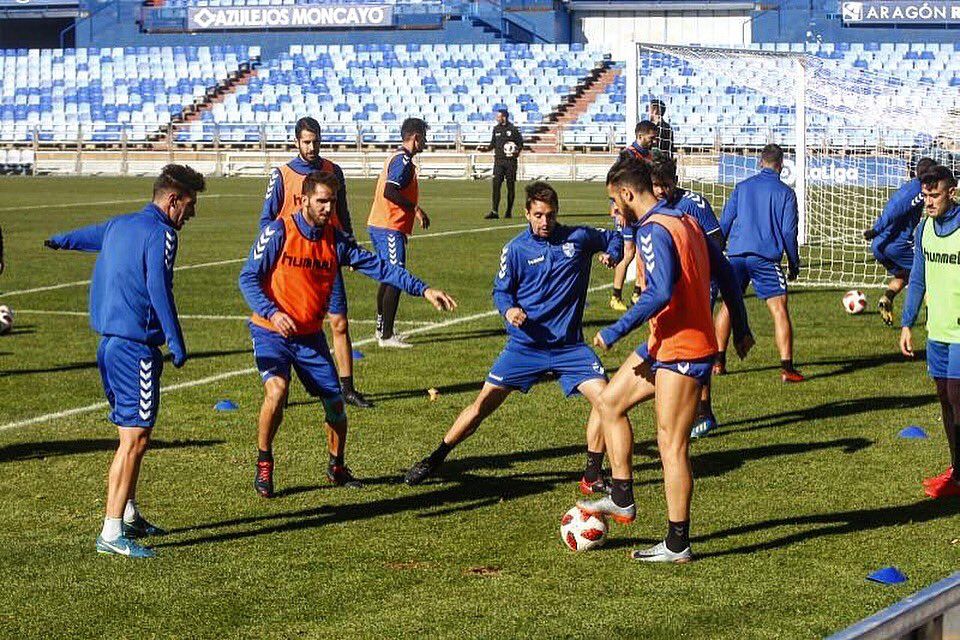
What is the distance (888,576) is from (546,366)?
2567 millimetres

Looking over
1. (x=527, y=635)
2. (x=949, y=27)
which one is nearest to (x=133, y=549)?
(x=527, y=635)

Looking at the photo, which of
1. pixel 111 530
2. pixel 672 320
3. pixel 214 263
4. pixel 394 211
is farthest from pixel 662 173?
pixel 214 263

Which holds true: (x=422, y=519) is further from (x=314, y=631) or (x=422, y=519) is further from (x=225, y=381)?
(x=225, y=381)

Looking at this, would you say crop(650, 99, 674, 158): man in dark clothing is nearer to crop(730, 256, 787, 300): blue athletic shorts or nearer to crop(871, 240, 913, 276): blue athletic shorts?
crop(871, 240, 913, 276): blue athletic shorts

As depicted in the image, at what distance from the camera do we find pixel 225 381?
43.5 ft

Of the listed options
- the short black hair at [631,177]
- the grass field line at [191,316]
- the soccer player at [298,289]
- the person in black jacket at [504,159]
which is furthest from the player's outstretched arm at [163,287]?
the person in black jacket at [504,159]

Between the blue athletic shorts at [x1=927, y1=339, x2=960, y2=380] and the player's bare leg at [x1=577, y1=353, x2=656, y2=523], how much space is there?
182cm

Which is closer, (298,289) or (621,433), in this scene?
(621,433)

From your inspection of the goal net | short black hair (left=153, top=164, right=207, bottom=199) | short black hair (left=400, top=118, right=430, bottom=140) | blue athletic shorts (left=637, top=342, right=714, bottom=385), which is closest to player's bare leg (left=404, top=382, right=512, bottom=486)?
blue athletic shorts (left=637, top=342, right=714, bottom=385)

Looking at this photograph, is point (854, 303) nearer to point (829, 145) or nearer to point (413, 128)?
point (413, 128)

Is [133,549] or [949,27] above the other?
[949,27]

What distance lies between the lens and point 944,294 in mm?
9086

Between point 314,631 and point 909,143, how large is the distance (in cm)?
2632

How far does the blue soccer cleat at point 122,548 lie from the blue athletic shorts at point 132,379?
577 mm
